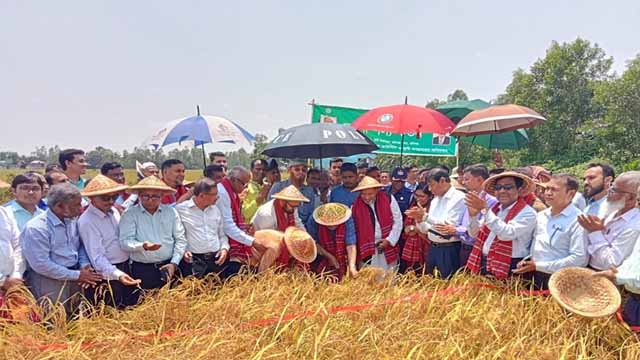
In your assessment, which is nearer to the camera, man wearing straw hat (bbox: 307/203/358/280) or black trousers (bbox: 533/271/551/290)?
black trousers (bbox: 533/271/551/290)

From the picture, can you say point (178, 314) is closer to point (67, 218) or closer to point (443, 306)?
point (67, 218)

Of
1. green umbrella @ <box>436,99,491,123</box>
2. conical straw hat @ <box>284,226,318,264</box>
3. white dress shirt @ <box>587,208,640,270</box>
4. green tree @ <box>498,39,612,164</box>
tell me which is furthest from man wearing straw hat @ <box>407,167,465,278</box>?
green tree @ <box>498,39,612,164</box>

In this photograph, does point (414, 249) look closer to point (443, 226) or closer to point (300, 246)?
point (443, 226)

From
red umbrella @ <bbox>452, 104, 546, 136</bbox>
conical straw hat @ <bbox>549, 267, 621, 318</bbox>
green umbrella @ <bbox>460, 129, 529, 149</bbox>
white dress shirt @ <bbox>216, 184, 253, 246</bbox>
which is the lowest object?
conical straw hat @ <bbox>549, 267, 621, 318</bbox>

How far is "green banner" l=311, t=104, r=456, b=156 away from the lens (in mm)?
9141

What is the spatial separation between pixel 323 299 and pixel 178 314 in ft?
3.34

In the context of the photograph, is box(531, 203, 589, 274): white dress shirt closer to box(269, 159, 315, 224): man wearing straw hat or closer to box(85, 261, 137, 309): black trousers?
box(269, 159, 315, 224): man wearing straw hat

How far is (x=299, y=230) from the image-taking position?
13.9 feet

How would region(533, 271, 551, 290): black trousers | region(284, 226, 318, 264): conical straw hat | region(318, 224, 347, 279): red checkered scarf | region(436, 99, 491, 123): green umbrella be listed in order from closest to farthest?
region(533, 271, 551, 290): black trousers, region(284, 226, 318, 264): conical straw hat, region(318, 224, 347, 279): red checkered scarf, region(436, 99, 491, 123): green umbrella

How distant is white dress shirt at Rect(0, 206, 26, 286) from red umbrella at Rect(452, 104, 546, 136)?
4.87 metres

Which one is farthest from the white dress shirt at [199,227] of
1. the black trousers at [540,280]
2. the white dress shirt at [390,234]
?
the black trousers at [540,280]

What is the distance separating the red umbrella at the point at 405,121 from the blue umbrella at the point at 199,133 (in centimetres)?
171

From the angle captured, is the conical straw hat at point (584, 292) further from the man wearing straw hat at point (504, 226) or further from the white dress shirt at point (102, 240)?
the white dress shirt at point (102, 240)

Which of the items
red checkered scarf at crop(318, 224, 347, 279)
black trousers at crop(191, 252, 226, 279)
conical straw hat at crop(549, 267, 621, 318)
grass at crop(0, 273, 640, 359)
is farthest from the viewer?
red checkered scarf at crop(318, 224, 347, 279)
